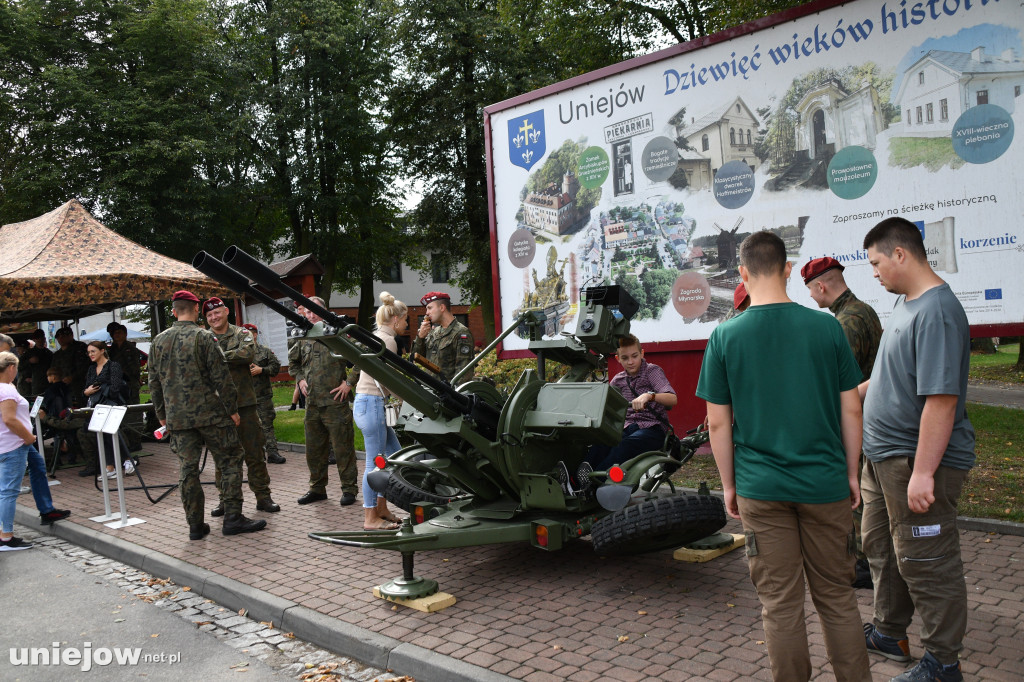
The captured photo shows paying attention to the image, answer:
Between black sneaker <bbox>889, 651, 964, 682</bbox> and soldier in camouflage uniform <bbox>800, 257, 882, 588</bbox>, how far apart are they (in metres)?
1.21

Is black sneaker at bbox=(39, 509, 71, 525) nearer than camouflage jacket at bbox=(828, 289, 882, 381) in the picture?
No

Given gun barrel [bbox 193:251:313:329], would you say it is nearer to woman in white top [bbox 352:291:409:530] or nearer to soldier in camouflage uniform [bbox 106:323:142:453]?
woman in white top [bbox 352:291:409:530]

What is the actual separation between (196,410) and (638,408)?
4.01m

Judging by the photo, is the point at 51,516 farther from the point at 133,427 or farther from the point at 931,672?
the point at 931,672

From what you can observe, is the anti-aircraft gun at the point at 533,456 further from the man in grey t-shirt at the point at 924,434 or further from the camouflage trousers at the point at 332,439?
the camouflage trousers at the point at 332,439

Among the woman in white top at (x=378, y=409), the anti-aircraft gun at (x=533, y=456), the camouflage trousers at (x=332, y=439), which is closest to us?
the anti-aircraft gun at (x=533, y=456)

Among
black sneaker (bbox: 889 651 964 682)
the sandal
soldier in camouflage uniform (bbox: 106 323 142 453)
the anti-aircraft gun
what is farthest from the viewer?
soldier in camouflage uniform (bbox: 106 323 142 453)

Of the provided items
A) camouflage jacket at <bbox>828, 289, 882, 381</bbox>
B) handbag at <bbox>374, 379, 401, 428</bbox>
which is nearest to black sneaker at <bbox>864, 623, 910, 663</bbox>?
camouflage jacket at <bbox>828, 289, 882, 381</bbox>

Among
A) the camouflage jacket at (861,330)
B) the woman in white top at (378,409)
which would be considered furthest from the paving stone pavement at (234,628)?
the camouflage jacket at (861,330)

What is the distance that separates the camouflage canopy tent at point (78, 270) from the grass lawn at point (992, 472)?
794cm

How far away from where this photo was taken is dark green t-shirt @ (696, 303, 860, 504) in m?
3.03

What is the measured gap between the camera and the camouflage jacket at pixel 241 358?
28.2ft

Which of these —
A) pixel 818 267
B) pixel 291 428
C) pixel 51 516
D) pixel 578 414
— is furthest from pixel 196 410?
pixel 291 428

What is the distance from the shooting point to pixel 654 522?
15.5 feet
